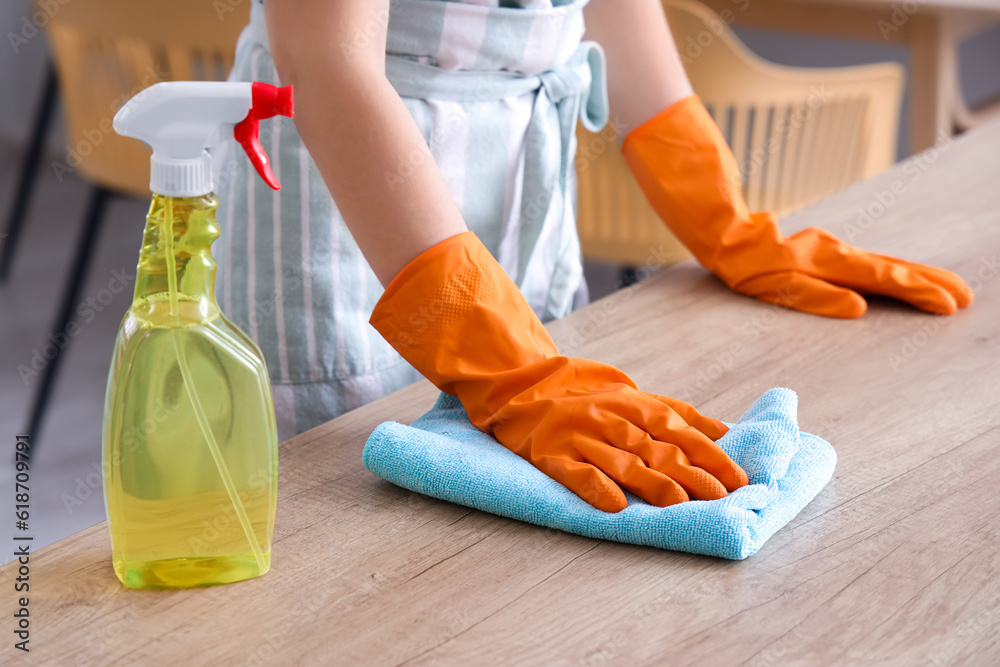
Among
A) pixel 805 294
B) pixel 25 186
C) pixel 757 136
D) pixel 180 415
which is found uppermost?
pixel 180 415

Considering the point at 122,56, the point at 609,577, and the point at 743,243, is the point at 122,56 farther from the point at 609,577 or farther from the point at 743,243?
the point at 609,577

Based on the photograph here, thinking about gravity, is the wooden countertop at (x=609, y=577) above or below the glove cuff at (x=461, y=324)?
below

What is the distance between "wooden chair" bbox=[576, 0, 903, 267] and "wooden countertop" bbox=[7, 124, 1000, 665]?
1261 millimetres

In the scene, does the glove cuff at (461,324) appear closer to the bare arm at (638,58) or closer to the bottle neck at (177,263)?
the bottle neck at (177,263)

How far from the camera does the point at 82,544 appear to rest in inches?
22.8

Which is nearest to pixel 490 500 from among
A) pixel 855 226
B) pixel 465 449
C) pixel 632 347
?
pixel 465 449

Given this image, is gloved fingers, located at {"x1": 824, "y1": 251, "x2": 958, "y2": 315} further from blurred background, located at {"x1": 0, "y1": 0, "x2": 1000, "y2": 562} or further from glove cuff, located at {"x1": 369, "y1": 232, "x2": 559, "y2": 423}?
blurred background, located at {"x1": 0, "y1": 0, "x2": 1000, "y2": 562}

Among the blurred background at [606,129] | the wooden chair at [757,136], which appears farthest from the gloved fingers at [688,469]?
the wooden chair at [757,136]

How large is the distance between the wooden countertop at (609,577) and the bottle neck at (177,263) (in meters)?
0.15

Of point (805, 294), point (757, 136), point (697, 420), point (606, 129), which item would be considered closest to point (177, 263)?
point (697, 420)

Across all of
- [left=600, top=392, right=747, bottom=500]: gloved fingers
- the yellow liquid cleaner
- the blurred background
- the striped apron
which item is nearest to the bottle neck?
the yellow liquid cleaner

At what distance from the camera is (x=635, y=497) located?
61 cm

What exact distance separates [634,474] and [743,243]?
44cm

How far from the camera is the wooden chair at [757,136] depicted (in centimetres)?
197
